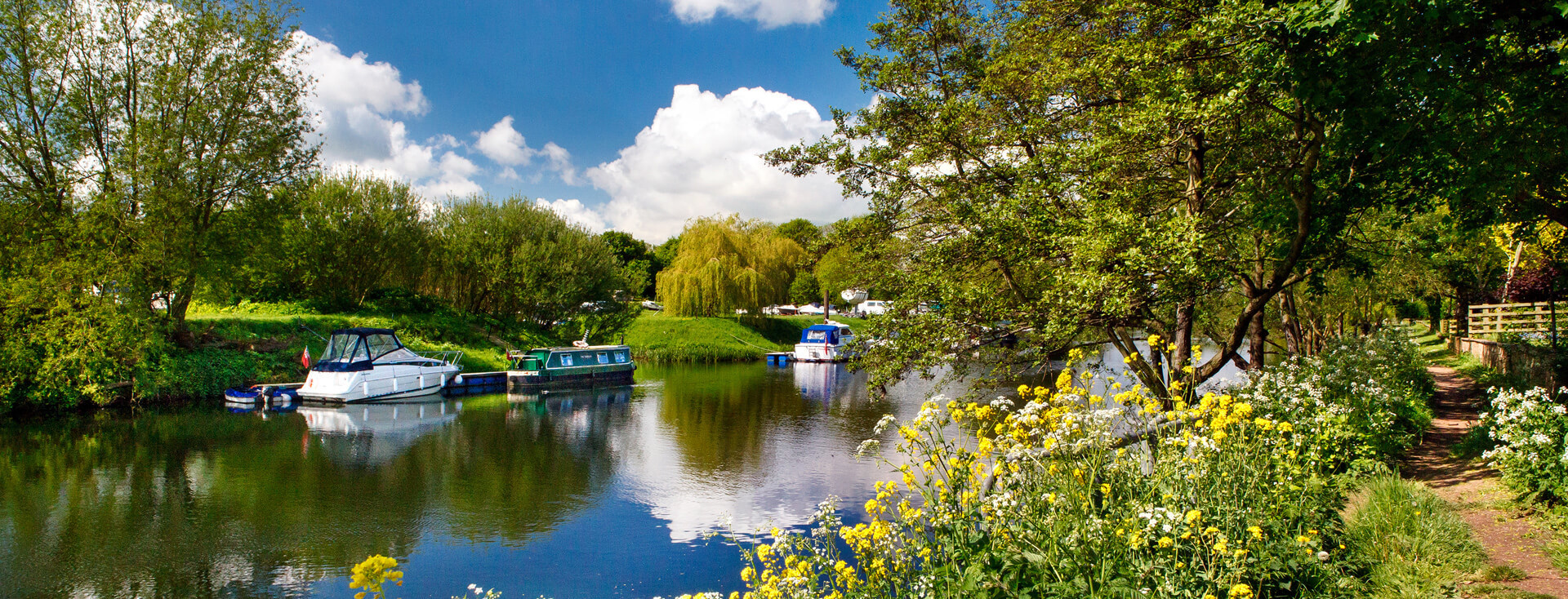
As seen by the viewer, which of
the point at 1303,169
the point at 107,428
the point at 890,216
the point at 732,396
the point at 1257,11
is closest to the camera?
the point at 1257,11

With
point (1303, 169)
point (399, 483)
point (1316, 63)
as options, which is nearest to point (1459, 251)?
point (1303, 169)

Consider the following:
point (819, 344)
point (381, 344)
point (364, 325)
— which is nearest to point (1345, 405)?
point (381, 344)

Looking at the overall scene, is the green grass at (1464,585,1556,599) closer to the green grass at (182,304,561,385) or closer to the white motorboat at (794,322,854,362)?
the green grass at (182,304,561,385)

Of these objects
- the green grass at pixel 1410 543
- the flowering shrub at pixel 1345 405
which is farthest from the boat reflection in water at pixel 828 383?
the green grass at pixel 1410 543

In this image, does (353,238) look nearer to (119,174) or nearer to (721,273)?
(119,174)

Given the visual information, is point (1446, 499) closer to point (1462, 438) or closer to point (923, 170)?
point (1462, 438)

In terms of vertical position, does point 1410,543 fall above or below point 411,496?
above

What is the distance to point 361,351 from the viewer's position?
858 inches

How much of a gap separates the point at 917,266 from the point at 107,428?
58.4 ft

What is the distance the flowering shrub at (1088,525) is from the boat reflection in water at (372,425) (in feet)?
40.0

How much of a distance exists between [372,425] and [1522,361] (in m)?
23.4

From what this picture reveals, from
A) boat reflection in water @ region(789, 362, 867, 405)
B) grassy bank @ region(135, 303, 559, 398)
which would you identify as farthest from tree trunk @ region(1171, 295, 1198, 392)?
grassy bank @ region(135, 303, 559, 398)

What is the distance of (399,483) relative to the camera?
1187 centimetres

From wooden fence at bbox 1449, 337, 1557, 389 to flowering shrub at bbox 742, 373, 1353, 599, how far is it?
10816 mm
